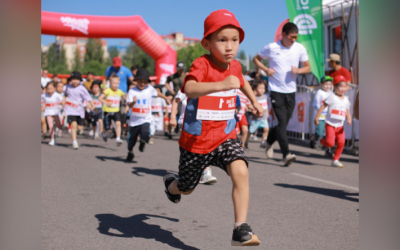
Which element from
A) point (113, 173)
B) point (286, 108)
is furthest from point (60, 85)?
point (286, 108)

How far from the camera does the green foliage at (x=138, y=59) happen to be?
11282 cm

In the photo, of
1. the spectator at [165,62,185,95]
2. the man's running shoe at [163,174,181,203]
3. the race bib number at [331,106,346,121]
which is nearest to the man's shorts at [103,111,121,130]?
the spectator at [165,62,185,95]

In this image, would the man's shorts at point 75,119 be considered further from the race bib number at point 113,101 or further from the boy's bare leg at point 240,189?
the boy's bare leg at point 240,189

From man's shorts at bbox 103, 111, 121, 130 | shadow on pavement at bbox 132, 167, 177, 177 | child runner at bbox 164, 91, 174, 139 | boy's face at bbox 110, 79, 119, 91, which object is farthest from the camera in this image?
child runner at bbox 164, 91, 174, 139

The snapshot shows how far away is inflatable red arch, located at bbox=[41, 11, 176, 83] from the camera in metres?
19.4

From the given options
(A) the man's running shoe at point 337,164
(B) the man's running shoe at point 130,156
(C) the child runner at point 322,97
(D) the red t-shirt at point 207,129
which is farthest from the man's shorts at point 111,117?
(D) the red t-shirt at point 207,129

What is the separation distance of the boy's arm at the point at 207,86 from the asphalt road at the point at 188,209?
1.29 metres

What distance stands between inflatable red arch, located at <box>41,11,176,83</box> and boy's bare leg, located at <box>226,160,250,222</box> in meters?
16.0

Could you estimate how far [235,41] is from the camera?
334 centimetres

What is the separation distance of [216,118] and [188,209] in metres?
1.78

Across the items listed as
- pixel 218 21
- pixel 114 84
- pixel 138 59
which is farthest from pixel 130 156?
pixel 138 59

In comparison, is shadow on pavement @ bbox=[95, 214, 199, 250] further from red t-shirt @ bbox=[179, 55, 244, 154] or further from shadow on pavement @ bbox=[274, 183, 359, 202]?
shadow on pavement @ bbox=[274, 183, 359, 202]

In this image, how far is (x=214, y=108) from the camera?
11.6 feet
